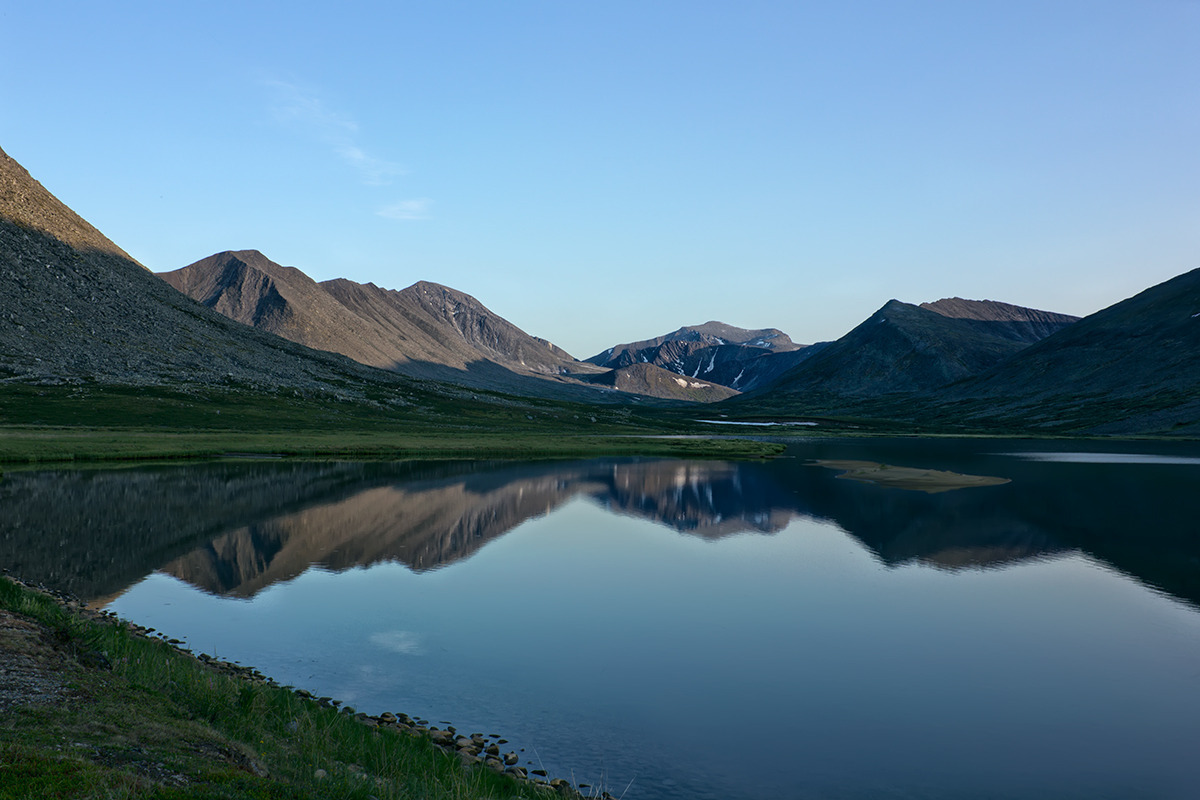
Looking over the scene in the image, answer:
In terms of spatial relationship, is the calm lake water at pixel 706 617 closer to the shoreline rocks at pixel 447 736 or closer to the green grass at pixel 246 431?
the shoreline rocks at pixel 447 736

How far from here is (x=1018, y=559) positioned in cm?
4328

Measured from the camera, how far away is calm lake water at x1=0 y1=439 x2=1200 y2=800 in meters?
18.4

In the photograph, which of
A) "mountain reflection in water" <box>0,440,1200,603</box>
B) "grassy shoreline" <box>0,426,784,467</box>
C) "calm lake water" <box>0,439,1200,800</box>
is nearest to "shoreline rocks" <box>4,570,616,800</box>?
"calm lake water" <box>0,439,1200,800</box>

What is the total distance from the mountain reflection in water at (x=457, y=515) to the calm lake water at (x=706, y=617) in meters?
0.35

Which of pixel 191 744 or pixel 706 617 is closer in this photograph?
pixel 191 744

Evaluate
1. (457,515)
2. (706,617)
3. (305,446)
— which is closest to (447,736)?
(706,617)

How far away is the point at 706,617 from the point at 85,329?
18296cm

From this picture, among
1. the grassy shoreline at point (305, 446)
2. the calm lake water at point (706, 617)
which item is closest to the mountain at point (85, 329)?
the grassy shoreline at point (305, 446)

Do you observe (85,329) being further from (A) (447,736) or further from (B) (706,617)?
(A) (447,736)

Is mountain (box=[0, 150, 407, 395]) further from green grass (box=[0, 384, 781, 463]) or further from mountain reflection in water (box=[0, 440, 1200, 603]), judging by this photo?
mountain reflection in water (box=[0, 440, 1200, 603])

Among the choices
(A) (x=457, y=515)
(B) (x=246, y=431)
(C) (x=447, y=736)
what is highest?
(C) (x=447, y=736)

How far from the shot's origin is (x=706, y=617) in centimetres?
3100

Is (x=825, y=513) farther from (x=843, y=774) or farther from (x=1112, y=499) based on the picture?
(x=843, y=774)

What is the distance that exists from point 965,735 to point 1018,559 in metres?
28.1
